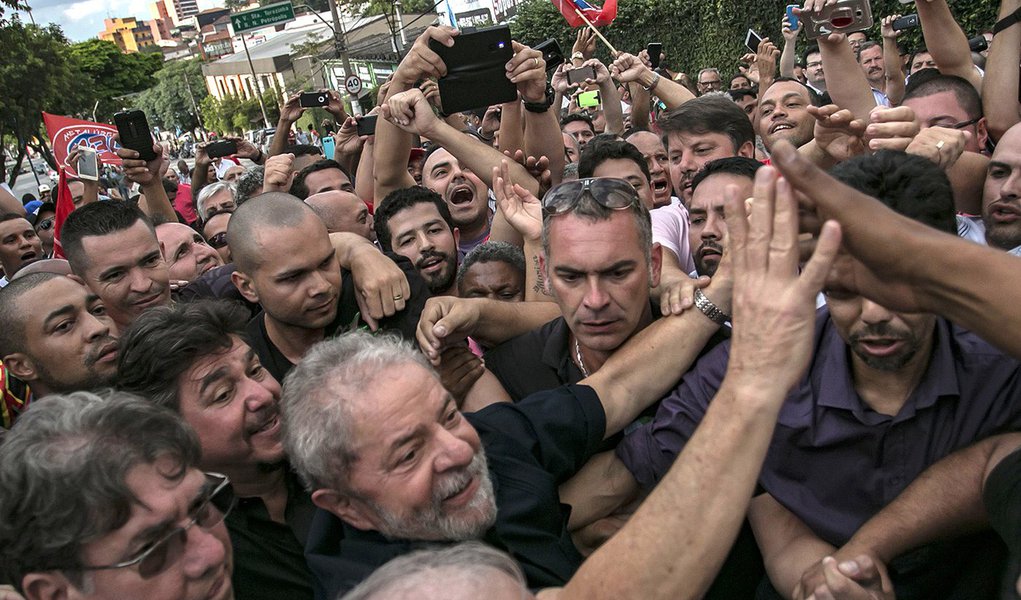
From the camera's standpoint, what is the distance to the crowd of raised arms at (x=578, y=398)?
1.50 meters

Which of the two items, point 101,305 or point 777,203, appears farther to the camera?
point 101,305

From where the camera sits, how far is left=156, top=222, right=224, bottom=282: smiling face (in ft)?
15.9

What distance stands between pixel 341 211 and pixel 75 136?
396cm

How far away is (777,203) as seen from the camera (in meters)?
1.43

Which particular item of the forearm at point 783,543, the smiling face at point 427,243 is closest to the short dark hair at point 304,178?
the smiling face at point 427,243

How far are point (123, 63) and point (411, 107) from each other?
2346 inches

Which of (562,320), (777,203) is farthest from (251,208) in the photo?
(777,203)

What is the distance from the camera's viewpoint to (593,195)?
2.69m

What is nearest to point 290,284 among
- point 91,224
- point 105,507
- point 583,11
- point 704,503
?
point 91,224

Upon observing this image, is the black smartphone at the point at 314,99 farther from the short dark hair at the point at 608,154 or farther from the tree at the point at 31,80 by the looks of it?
the tree at the point at 31,80

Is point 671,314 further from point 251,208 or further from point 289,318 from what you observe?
point 251,208

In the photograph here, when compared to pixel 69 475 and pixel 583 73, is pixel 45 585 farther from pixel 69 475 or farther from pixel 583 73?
pixel 583 73

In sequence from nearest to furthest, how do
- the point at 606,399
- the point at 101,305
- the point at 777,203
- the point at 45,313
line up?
the point at 777,203
the point at 606,399
the point at 45,313
the point at 101,305

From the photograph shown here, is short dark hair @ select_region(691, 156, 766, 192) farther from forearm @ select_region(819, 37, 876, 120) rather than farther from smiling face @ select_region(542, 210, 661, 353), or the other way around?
smiling face @ select_region(542, 210, 661, 353)
